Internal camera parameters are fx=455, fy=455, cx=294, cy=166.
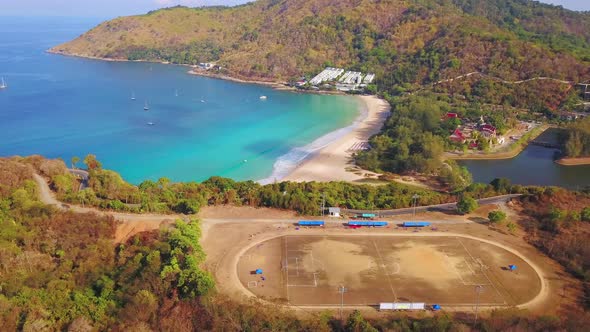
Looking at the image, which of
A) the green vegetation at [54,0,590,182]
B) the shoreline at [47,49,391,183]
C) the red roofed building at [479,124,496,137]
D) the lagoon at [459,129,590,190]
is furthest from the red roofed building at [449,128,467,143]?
the shoreline at [47,49,391,183]

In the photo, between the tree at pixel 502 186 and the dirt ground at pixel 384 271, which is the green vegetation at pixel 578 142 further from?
the dirt ground at pixel 384 271

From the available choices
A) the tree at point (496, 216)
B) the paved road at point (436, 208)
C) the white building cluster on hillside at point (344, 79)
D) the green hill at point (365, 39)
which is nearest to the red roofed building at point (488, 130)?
the green hill at point (365, 39)

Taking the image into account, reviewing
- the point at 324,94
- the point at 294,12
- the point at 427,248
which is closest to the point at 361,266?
the point at 427,248

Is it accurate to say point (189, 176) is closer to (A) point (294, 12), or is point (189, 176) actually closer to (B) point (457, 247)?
(B) point (457, 247)

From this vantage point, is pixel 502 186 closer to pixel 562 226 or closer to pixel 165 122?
pixel 562 226

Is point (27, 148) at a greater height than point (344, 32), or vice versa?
point (344, 32)

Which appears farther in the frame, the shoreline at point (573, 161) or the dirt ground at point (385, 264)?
the shoreline at point (573, 161)

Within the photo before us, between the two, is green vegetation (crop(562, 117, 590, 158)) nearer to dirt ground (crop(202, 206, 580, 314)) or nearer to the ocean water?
dirt ground (crop(202, 206, 580, 314))
